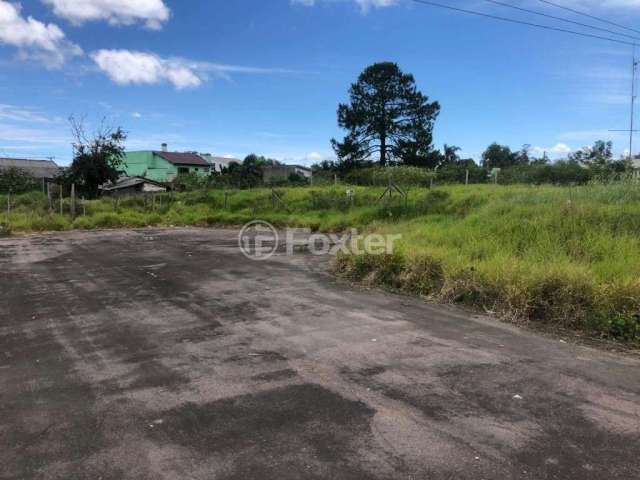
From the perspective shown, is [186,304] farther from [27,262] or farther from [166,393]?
[27,262]

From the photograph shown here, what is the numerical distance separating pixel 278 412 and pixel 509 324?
321 centimetres

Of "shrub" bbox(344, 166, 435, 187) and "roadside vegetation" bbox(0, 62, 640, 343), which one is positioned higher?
"shrub" bbox(344, 166, 435, 187)

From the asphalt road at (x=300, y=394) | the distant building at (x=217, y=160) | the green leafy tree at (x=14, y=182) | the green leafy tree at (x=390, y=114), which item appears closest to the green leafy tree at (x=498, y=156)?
the green leafy tree at (x=390, y=114)

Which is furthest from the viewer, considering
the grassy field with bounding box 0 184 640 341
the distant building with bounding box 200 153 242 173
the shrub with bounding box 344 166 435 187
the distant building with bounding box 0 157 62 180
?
the distant building with bounding box 200 153 242 173

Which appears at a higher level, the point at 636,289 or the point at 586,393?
the point at 636,289

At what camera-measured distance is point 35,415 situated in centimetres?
322

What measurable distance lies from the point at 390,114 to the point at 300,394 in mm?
35695

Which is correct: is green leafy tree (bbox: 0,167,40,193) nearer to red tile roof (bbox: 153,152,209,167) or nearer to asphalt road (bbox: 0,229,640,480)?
red tile roof (bbox: 153,152,209,167)

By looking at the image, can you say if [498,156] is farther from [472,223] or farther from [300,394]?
[300,394]

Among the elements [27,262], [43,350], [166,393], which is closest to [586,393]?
[166,393]

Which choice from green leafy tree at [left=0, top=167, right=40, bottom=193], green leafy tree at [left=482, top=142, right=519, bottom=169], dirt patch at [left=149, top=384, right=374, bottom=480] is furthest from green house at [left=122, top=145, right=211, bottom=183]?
dirt patch at [left=149, top=384, right=374, bottom=480]

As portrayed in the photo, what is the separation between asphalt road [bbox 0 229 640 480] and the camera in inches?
104

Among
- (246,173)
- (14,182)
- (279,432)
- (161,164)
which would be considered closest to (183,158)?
(161,164)

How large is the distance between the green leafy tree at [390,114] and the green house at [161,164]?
1922 centimetres
